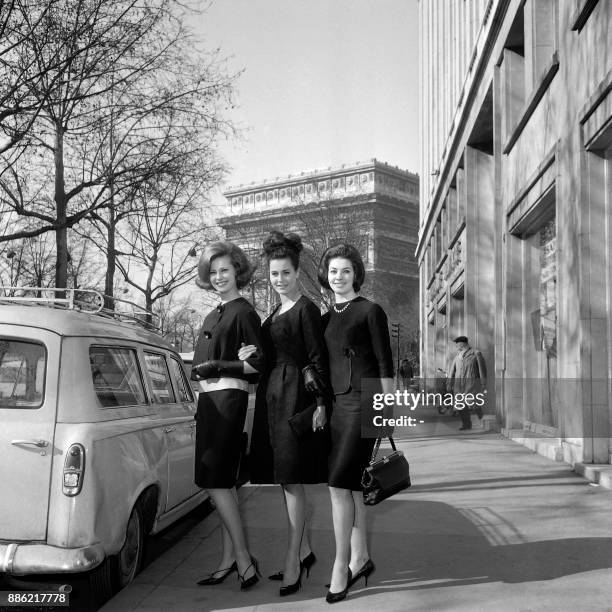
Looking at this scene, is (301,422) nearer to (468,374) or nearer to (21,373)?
(21,373)

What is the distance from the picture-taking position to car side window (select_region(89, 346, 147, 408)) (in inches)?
174

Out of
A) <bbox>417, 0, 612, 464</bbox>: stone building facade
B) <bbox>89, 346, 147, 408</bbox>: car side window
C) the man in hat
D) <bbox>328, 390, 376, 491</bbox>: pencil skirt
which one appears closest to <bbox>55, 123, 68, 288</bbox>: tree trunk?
the man in hat

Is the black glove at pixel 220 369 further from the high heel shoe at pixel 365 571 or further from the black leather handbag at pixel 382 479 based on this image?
the high heel shoe at pixel 365 571

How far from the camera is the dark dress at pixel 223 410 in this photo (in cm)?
462

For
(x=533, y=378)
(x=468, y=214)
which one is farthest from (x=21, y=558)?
(x=468, y=214)

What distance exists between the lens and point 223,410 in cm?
Answer: 463

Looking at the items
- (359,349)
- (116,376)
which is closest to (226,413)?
(116,376)

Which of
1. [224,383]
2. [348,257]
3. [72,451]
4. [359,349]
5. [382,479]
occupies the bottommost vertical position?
[382,479]

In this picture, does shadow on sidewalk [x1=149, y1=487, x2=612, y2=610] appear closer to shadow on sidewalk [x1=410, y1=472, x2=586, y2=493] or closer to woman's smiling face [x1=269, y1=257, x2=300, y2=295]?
shadow on sidewalk [x1=410, y1=472, x2=586, y2=493]

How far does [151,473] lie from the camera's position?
187 inches

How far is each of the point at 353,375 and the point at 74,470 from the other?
1608mm

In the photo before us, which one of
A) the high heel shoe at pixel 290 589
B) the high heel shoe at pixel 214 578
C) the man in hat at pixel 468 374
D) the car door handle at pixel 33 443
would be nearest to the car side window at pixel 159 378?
the high heel shoe at pixel 214 578

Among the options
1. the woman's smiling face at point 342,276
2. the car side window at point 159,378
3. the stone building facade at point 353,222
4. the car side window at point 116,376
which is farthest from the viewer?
the stone building facade at point 353,222

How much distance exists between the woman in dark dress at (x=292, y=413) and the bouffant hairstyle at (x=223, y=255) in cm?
37
